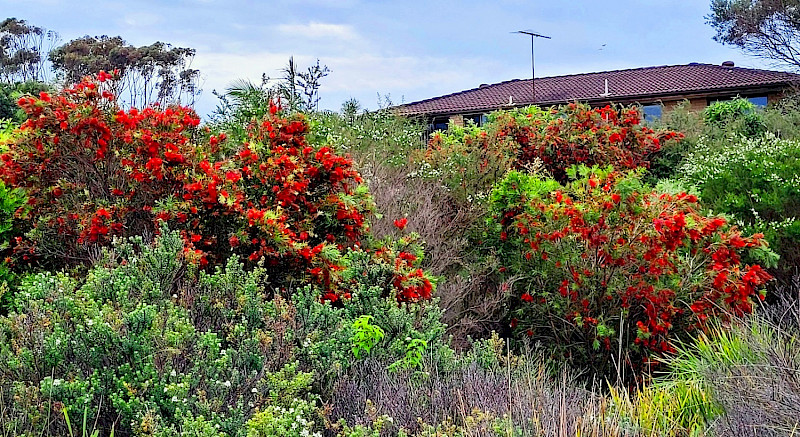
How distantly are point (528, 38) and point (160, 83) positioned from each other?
1263cm

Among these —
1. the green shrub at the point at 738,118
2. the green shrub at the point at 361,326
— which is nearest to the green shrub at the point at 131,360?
the green shrub at the point at 361,326

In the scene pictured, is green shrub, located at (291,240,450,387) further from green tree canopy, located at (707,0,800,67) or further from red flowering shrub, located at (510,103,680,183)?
green tree canopy, located at (707,0,800,67)

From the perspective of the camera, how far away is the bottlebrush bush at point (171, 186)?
473 centimetres

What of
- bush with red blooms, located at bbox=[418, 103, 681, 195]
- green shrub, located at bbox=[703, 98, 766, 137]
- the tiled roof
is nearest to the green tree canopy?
the tiled roof

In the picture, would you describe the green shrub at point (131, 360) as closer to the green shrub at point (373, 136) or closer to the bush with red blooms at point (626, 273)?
the green shrub at point (373, 136)

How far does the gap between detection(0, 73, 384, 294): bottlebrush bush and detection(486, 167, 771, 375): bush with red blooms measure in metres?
1.63

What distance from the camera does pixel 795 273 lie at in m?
7.14

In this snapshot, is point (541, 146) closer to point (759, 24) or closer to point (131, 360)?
point (131, 360)

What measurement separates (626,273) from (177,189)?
10.9 feet

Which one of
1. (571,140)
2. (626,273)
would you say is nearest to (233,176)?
(626,273)

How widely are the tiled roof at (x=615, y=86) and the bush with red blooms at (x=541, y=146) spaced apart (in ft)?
42.0

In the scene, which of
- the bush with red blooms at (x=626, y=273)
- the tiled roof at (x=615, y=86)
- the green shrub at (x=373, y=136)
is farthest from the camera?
the tiled roof at (x=615, y=86)

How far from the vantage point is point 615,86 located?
26.5 m

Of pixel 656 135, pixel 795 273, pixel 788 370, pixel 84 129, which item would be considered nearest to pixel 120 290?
pixel 84 129
